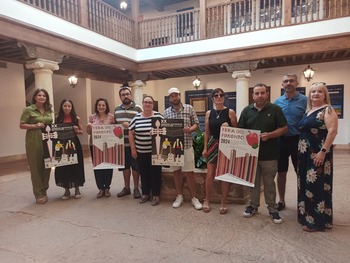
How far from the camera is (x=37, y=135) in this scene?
11.5 feet

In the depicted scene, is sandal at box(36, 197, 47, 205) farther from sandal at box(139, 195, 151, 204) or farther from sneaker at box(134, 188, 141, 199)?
sandal at box(139, 195, 151, 204)

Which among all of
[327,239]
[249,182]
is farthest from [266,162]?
[327,239]

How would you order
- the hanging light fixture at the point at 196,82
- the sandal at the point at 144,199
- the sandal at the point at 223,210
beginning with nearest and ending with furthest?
1. the sandal at the point at 223,210
2. the sandal at the point at 144,199
3. the hanging light fixture at the point at 196,82

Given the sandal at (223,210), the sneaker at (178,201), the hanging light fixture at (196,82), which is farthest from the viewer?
the hanging light fixture at (196,82)

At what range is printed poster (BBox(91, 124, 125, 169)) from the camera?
3545mm

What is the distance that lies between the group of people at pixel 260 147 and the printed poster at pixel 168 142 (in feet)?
0.28

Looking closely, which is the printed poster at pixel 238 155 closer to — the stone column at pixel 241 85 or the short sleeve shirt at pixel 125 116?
→ the short sleeve shirt at pixel 125 116

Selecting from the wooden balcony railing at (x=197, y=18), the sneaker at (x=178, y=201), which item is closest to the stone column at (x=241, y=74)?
the wooden balcony railing at (x=197, y=18)

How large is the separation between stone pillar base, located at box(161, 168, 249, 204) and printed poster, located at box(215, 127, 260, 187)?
0.58m

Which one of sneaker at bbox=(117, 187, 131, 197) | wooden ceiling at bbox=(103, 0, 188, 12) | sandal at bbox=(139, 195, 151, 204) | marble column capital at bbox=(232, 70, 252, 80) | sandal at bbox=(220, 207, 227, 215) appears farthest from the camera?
wooden ceiling at bbox=(103, 0, 188, 12)

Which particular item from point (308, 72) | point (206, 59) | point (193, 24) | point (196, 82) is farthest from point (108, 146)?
point (308, 72)

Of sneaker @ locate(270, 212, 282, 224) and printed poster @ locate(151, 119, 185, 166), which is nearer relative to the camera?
sneaker @ locate(270, 212, 282, 224)

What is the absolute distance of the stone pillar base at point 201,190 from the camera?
Answer: 133 inches

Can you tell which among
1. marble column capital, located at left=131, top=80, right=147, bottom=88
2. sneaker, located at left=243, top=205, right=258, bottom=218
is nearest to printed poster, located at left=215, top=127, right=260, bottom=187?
sneaker, located at left=243, top=205, right=258, bottom=218
